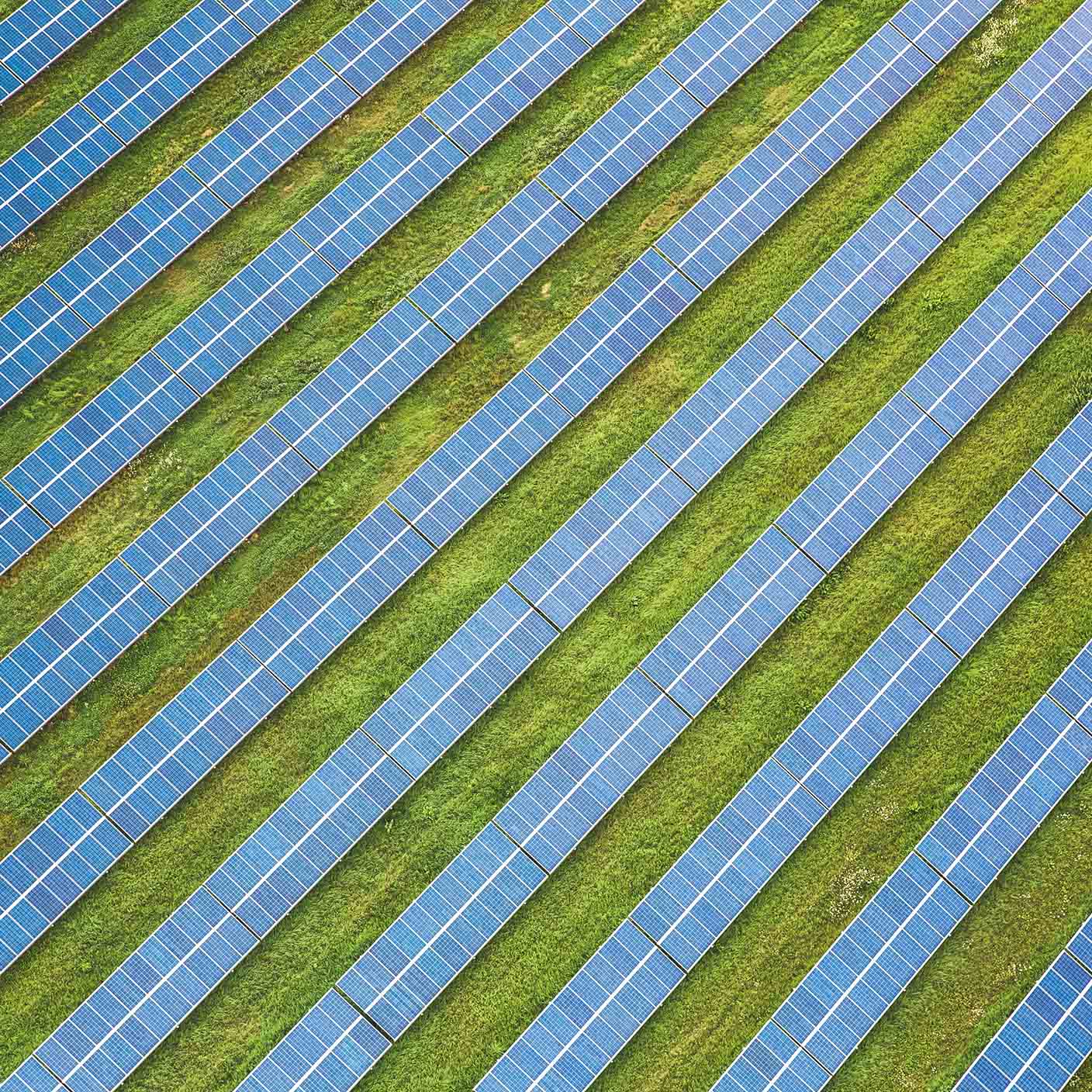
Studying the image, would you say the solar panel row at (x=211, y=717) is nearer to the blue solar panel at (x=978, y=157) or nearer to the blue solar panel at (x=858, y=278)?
the blue solar panel at (x=858, y=278)

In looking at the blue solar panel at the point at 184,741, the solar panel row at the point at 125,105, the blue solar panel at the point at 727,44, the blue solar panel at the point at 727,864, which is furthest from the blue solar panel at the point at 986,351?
the solar panel row at the point at 125,105

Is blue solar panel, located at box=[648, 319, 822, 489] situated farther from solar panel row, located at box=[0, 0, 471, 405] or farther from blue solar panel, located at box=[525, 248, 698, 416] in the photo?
solar panel row, located at box=[0, 0, 471, 405]

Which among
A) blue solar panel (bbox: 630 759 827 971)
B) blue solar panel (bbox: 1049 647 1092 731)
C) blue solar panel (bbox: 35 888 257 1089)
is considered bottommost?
blue solar panel (bbox: 35 888 257 1089)

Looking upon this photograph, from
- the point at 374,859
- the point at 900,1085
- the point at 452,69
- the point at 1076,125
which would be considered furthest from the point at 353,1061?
the point at 1076,125

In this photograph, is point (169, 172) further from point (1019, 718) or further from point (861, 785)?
point (1019, 718)

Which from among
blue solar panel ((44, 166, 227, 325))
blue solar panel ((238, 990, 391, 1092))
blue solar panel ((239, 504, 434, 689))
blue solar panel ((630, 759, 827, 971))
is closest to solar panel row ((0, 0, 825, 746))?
blue solar panel ((239, 504, 434, 689))

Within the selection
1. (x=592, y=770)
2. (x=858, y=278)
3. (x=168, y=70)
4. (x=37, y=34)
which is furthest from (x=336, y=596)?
(x=37, y=34)
